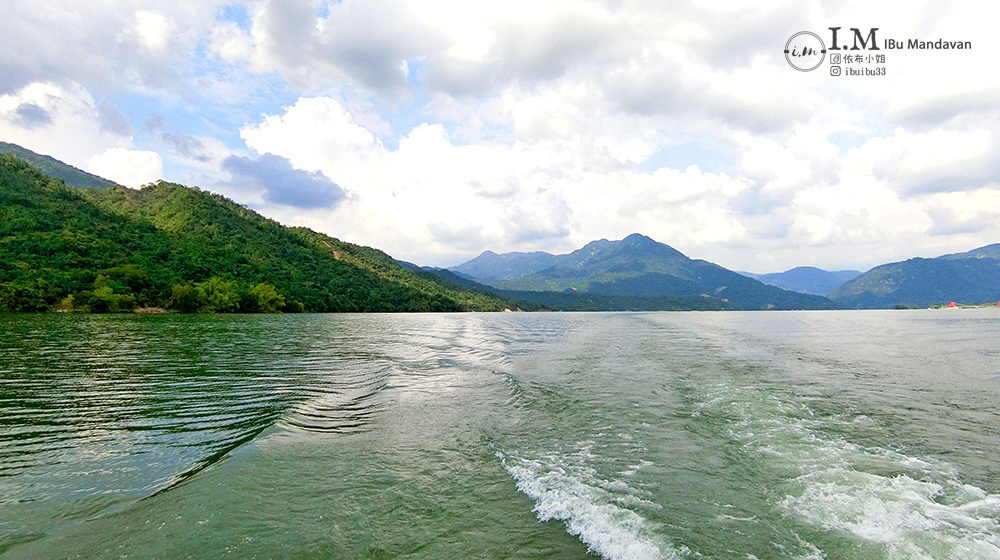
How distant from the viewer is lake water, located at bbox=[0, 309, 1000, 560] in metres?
7.21

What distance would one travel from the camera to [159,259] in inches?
4476

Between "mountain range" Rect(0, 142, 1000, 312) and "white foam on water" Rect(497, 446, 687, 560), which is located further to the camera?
"mountain range" Rect(0, 142, 1000, 312)

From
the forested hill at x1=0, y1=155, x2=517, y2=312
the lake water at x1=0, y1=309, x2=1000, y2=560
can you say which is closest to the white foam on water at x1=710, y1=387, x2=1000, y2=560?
the lake water at x1=0, y1=309, x2=1000, y2=560

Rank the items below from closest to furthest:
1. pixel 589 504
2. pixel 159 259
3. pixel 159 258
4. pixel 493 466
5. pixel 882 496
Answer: pixel 589 504
pixel 882 496
pixel 493 466
pixel 159 259
pixel 159 258

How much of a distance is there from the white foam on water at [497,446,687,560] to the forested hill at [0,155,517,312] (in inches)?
3983

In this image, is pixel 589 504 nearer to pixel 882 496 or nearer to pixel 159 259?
pixel 882 496

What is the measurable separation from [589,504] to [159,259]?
457 ft

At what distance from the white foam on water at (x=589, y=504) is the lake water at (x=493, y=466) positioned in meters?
0.05

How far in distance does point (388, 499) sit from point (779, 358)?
32977 mm

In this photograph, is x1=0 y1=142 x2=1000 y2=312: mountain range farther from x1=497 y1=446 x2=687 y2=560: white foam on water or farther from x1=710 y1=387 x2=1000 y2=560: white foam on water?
x1=710 y1=387 x2=1000 y2=560: white foam on water

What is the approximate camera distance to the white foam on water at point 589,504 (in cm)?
712

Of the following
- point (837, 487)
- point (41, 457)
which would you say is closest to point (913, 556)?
point (837, 487)

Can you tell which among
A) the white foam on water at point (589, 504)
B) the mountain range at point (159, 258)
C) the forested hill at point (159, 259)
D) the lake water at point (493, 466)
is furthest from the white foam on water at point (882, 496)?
the forested hill at point (159, 259)

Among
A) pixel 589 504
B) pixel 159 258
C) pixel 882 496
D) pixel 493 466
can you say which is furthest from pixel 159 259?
pixel 882 496
